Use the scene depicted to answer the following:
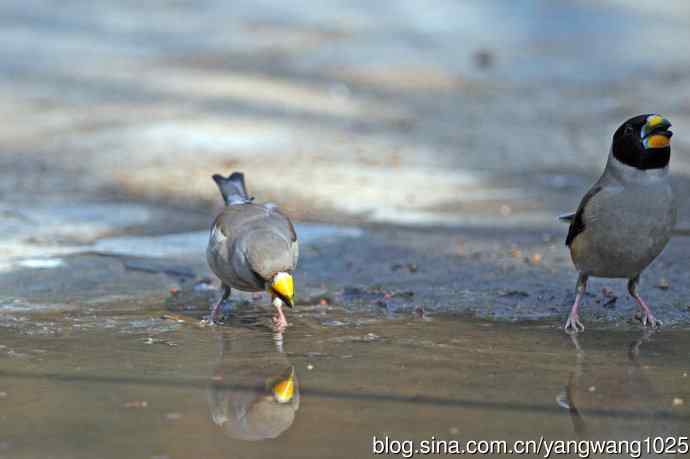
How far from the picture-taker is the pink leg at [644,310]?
22.1 ft

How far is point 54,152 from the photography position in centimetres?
1273

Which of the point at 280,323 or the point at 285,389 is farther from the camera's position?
the point at 280,323

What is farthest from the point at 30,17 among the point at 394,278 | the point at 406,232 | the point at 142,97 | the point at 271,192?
the point at 394,278

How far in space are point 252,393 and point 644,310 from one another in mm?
2714

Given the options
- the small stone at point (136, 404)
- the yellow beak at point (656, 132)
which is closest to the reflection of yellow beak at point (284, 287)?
the small stone at point (136, 404)

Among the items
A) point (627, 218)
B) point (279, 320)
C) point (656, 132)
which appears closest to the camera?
point (656, 132)

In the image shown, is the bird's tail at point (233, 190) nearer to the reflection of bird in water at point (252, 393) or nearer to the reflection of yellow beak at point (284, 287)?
the reflection of yellow beak at point (284, 287)

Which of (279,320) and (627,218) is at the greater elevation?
(627,218)

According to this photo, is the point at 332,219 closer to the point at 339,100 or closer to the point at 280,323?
the point at 280,323

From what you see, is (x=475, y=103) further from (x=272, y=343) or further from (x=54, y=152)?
(x=272, y=343)

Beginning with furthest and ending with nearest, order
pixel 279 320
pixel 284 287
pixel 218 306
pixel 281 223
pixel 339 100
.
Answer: pixel 339 100, pixel 218 306, pixel 281 223, pixel 279 320, pixel 284 287

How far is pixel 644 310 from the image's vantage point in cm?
686

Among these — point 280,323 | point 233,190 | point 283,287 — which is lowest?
point 280,323

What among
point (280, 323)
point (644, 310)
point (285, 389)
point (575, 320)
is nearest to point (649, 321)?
point (644, 310)
